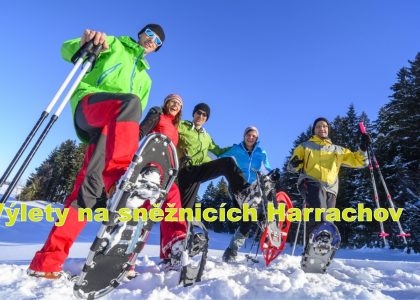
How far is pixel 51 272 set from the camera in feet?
9.38

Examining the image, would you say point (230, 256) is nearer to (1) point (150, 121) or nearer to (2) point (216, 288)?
(2) point (216, 288)

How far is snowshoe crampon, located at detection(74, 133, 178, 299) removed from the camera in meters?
2.39

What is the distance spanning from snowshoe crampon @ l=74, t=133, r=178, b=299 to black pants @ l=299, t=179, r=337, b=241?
3.09 m

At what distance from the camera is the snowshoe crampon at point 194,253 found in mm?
3023

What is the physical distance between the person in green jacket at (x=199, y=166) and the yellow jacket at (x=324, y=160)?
1.40 meters

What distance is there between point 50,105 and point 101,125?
0.52 m

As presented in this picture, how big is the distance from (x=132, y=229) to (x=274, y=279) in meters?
1.54

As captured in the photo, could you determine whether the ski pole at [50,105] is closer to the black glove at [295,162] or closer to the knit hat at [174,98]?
the knit hat at [174,98]

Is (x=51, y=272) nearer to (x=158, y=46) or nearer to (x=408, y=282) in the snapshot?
(x=158, y=46)

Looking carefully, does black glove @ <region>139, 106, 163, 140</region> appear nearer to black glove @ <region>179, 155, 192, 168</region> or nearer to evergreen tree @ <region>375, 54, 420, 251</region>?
black glove @ <region>179, 155, 192, 168</region>

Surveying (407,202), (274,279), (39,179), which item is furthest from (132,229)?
(39,179)

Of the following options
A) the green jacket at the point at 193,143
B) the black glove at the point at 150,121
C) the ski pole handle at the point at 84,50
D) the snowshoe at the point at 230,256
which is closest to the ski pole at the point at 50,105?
the ski pole handle at the point at 84,50

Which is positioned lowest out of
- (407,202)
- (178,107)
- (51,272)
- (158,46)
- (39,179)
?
(51,272)

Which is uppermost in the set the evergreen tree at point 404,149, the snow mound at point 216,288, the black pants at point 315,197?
the evergreen tree at point 404,149
